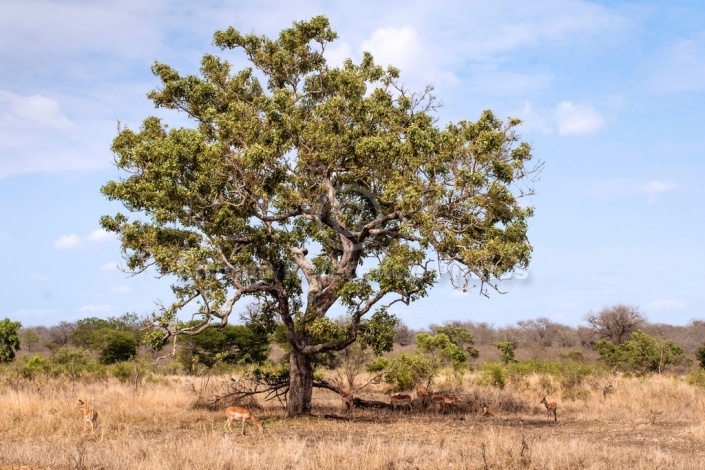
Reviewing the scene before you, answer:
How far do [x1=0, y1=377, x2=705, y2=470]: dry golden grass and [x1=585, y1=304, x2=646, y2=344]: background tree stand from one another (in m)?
33.4

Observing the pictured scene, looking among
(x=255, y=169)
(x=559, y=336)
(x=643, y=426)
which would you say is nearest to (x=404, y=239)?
(x=255, y=169)

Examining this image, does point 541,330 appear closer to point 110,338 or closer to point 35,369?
point 110,338

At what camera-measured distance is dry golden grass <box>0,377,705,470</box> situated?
1169cm

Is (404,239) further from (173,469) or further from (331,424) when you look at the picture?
(173,469)

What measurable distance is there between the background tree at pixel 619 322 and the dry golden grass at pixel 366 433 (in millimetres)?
33441

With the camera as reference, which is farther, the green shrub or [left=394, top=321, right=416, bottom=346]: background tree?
[left=394, top=321, right=416, bottom=346]: background tree

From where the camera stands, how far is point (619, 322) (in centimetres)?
5938

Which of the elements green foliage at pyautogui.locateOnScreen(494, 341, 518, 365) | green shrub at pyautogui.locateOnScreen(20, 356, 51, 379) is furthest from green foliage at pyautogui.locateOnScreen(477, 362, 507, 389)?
green foliage at pyautogui.locateOnScreen(494, 341, 518, 365)

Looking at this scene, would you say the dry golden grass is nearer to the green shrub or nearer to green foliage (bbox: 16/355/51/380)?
green foliage (bbox: 16/355/51/380)

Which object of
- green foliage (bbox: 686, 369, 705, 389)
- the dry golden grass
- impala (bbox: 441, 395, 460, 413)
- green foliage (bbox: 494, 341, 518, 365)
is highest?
green foliage (bbox: 494, 341, 518, 365)

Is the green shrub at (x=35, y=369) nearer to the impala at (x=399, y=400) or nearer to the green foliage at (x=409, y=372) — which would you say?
the green foliage at (x=409, y=372)

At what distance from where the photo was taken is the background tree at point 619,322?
5916 centimetres

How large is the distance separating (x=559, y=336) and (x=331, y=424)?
6096cm

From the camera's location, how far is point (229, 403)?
22031 millimetres
